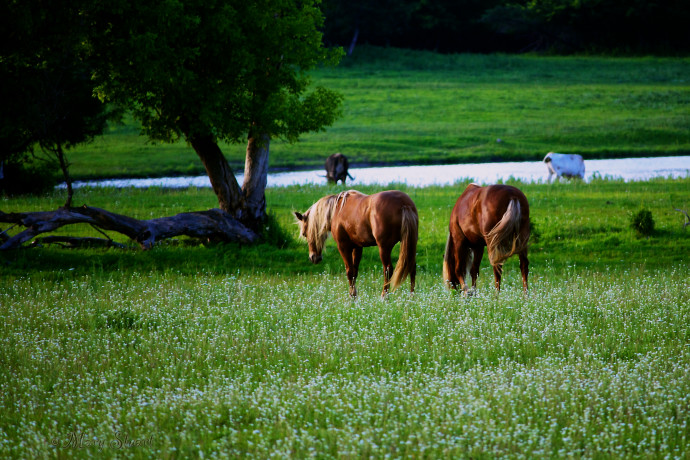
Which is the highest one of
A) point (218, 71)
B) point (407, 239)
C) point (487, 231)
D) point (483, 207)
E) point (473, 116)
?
point (473, 116)

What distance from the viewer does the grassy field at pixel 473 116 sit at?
38062 millimetres

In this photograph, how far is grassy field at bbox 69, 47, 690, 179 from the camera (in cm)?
3806

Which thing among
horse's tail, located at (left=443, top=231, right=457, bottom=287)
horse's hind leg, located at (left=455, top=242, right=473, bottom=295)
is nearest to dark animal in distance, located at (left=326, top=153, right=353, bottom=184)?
horse's tail, located at (left=443, top=231, right=457, bottom=287)

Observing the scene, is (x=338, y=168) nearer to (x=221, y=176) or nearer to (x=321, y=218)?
(x=221, y=176)

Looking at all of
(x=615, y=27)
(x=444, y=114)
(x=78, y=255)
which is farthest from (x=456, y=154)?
(x=615, y=27)

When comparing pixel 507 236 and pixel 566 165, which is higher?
pixel 566 165

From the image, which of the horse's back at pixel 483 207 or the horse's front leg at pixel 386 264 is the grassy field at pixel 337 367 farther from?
the horse's back at pixel 483 207

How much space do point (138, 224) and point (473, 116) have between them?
3734cm

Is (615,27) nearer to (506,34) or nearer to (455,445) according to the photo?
(506,34)

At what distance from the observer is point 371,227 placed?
33.3ft

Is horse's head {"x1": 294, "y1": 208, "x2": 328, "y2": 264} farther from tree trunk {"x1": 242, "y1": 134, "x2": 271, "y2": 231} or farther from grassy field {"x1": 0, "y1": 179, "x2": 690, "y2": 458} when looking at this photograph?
tree trunk {"x1": 242, "y1": 134, "x2": 271, "y2": 231}

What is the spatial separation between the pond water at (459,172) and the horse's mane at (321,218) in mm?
17979

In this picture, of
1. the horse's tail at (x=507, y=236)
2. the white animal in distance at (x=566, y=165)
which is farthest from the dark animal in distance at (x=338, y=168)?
the horse's tail at (x=507, y=236)

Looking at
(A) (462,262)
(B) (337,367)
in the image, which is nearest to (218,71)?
(A) (462,262)
